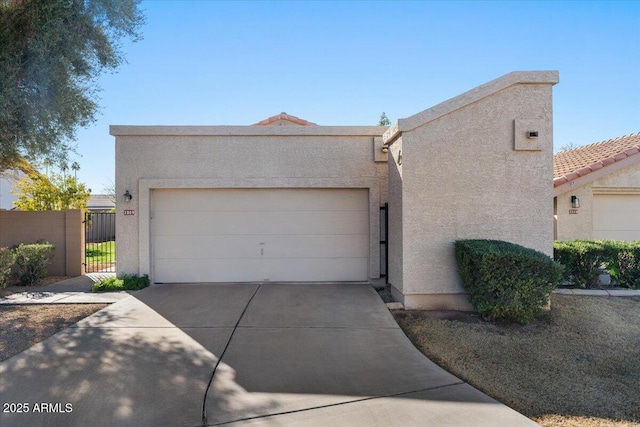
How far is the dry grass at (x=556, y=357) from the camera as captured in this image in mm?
3465

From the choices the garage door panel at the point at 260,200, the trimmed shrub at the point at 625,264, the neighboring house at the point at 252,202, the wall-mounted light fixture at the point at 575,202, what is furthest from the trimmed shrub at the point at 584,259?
the garage door panel at the point at 260,200

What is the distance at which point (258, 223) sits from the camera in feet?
28.3

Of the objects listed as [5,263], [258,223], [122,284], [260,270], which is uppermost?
[258,223]

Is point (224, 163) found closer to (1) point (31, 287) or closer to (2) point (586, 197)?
(1) point (31, 287)

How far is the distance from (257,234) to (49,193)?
11107mm

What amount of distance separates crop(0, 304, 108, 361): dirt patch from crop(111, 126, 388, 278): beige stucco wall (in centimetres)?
184

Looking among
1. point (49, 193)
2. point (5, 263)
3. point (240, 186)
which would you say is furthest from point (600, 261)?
point (49, 193)

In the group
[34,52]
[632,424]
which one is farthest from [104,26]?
[632,424]

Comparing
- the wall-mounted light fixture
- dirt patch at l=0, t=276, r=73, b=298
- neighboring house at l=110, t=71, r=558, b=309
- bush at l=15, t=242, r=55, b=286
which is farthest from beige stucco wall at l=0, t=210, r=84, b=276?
the wall-mounted light fixture

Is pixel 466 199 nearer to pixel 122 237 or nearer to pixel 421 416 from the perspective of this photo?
pixel 421 416

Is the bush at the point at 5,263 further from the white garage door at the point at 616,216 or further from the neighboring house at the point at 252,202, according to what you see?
→ the white garage door at the point at 616,216

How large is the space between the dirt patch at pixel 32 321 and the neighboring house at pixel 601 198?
10784mm

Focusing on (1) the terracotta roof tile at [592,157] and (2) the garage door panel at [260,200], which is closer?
(2) the garage door panel at [260,200]

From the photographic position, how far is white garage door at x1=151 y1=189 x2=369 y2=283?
8.57 metres
